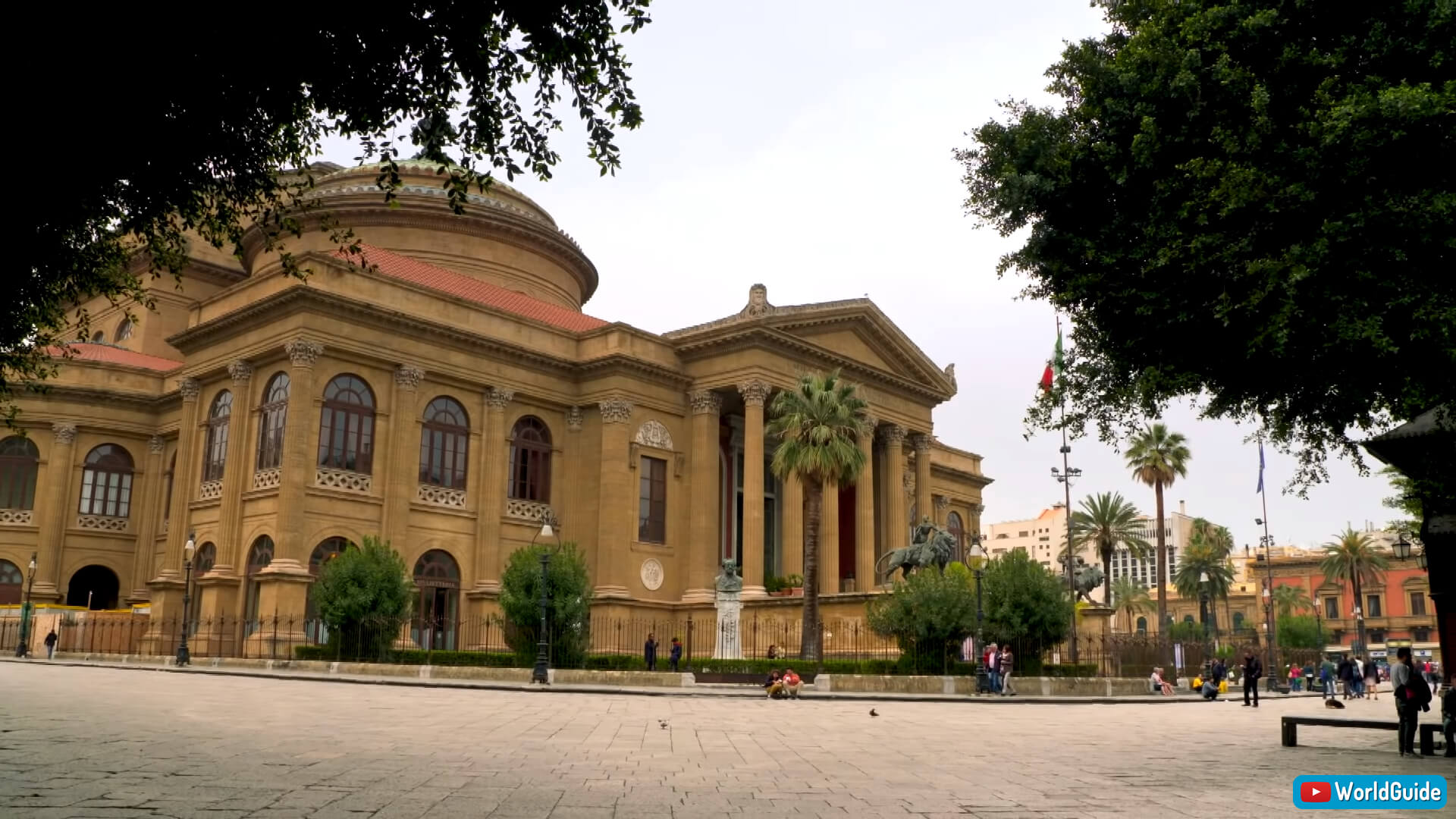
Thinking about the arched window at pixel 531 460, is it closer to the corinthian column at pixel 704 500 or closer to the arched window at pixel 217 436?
the corinthian column at pixel 704 500

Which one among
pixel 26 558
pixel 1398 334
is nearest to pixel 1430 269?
pixel 1398 334

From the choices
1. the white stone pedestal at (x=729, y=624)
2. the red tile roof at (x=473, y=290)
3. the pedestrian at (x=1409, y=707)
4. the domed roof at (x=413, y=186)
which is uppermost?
the domed roof at (x=413, y=186)

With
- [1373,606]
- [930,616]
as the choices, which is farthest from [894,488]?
[1373,606]

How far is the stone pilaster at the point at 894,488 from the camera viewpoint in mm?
50250

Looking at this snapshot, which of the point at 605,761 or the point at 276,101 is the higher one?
the point at 276,101

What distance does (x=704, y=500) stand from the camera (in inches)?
1794

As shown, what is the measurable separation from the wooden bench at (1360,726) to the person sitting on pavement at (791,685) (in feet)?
39.6

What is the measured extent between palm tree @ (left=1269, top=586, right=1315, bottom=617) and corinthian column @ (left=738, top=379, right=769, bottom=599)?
78.2 meters

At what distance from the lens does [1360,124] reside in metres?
10.2

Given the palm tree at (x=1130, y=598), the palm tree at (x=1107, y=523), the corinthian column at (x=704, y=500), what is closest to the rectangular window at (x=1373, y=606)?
the palm tree at (x=1130, y=598)

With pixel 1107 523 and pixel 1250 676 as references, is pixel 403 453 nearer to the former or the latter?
pixel 1250 676

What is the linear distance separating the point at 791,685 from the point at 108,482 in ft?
109

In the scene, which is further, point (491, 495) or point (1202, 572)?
point (1202, 572)

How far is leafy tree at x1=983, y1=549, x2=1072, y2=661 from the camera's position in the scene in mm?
32250
